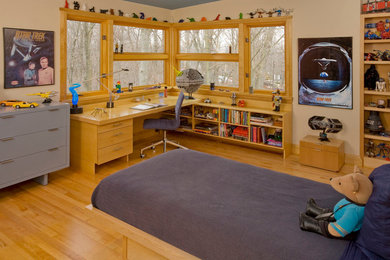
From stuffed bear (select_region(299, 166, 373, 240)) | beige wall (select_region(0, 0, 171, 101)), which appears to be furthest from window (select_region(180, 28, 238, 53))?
stuffed bear (select_region(299, 166, 373, 240))

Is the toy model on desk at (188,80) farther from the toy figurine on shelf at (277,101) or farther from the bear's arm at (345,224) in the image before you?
the bear's arm at (345,224)

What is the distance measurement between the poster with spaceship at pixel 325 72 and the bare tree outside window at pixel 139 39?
2.53m

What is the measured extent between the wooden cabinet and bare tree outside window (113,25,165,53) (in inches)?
62.3

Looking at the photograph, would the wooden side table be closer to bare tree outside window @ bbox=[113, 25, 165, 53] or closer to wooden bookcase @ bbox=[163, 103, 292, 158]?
wooden bookcase @ bbox=[163, 103, 292, 158]

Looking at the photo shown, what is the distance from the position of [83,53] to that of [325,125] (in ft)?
11.5

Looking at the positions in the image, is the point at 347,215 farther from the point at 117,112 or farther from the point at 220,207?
the point at 117,112

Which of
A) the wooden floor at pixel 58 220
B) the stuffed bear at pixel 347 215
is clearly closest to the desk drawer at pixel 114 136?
the wooden floor at pixel 58 220

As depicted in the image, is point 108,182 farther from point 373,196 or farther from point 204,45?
point 204,45

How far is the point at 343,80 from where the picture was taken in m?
4.13

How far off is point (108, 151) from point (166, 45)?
269 centimetres

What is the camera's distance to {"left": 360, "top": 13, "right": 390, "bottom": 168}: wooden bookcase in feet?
12.3

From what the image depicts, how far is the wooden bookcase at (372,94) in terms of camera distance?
3742 mm

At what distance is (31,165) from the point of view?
3.32 meters

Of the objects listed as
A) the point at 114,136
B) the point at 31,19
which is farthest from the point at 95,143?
the point at 31,19
